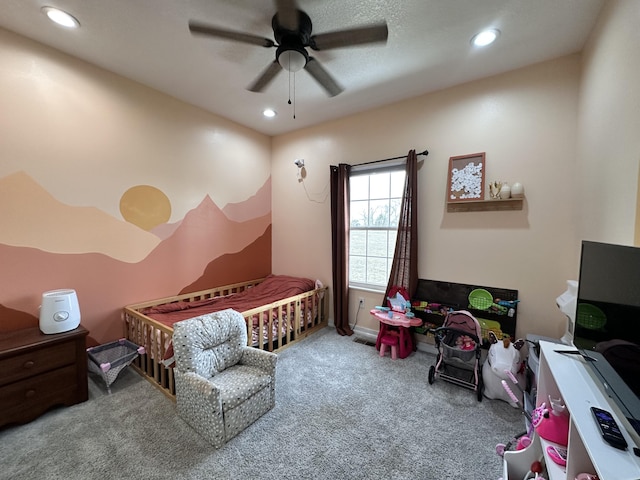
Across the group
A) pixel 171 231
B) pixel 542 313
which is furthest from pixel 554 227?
pixel 171 231

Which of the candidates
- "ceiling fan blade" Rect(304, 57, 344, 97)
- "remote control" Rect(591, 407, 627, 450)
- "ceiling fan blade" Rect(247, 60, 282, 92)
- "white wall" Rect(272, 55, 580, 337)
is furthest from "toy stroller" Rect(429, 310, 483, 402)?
"ceiling fan blade" Rect(247, 60, 282, 92)

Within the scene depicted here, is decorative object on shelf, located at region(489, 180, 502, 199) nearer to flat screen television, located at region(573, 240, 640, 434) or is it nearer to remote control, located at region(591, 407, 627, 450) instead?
flat screen television, located at region(573, 240, 640, 434)

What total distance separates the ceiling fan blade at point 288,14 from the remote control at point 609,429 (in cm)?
224

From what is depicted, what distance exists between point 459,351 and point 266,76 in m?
2.82

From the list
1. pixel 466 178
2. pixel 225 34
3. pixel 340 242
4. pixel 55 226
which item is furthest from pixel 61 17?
pixel 466 178

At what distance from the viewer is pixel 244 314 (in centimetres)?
256

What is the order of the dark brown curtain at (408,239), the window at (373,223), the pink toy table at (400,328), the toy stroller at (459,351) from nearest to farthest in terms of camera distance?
the toy stroller at (459,351), the pink toy table at (400,328), the dark brown curtain at (408,239), the window at (373,223)

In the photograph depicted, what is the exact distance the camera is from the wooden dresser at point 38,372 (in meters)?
1.78

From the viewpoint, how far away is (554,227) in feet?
7.73

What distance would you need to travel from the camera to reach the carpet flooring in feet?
5.02

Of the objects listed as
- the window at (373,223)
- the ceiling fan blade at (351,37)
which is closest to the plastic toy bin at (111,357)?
the window at (373,223)

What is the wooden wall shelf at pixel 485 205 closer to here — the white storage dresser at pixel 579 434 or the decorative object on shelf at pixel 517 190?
the decorative object on shelf at pixel 517 190

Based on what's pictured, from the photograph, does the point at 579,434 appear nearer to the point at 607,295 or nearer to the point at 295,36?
the point at 607,295

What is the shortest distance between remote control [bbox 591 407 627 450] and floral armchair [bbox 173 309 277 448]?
1748 mm
